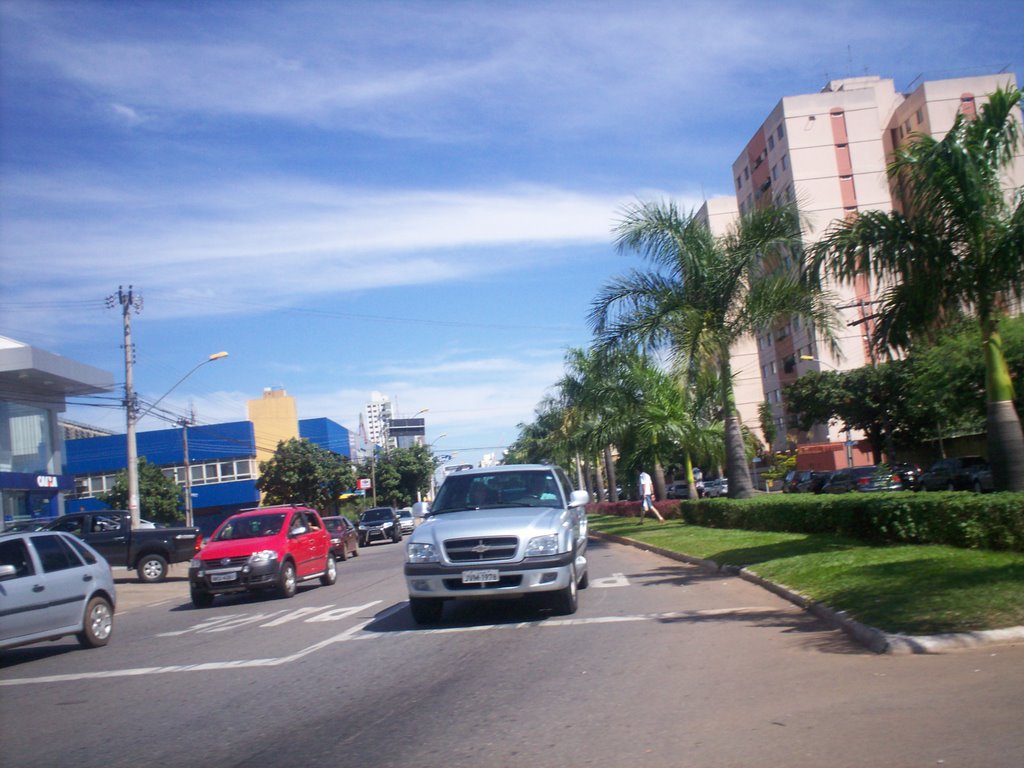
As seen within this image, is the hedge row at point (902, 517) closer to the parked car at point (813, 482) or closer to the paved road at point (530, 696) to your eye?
the paved road at point (530, 696)

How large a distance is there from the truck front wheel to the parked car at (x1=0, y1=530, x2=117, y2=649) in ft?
44.2

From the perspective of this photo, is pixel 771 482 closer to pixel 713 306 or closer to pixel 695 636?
pixel 713 306

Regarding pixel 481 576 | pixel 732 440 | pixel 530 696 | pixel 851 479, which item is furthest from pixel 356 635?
pixel 851 479

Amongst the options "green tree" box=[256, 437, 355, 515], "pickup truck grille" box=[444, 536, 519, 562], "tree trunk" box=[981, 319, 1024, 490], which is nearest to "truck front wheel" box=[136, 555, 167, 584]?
"pickup truck grille" box=[444, 536, 519, 562]

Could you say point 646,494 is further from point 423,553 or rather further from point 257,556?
point 423,553

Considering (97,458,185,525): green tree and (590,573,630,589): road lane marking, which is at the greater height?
(97,458,185,525): green tree

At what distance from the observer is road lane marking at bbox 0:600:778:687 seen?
971cm


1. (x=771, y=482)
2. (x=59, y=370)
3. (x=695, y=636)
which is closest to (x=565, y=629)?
(x=695, y=636)

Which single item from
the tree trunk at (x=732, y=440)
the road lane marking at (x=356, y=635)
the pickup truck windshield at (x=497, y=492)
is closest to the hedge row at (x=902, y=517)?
the tree trunk at (x=732, y=440)

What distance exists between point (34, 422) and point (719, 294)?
27833 mm

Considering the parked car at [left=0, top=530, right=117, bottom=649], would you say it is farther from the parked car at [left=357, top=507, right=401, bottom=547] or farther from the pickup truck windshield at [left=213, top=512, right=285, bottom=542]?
the parked car at [left=357, top=507, right=401, bottom=547]

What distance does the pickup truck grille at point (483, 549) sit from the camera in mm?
10438

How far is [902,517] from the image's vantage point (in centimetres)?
1403

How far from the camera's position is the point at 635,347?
2394 centimetres
